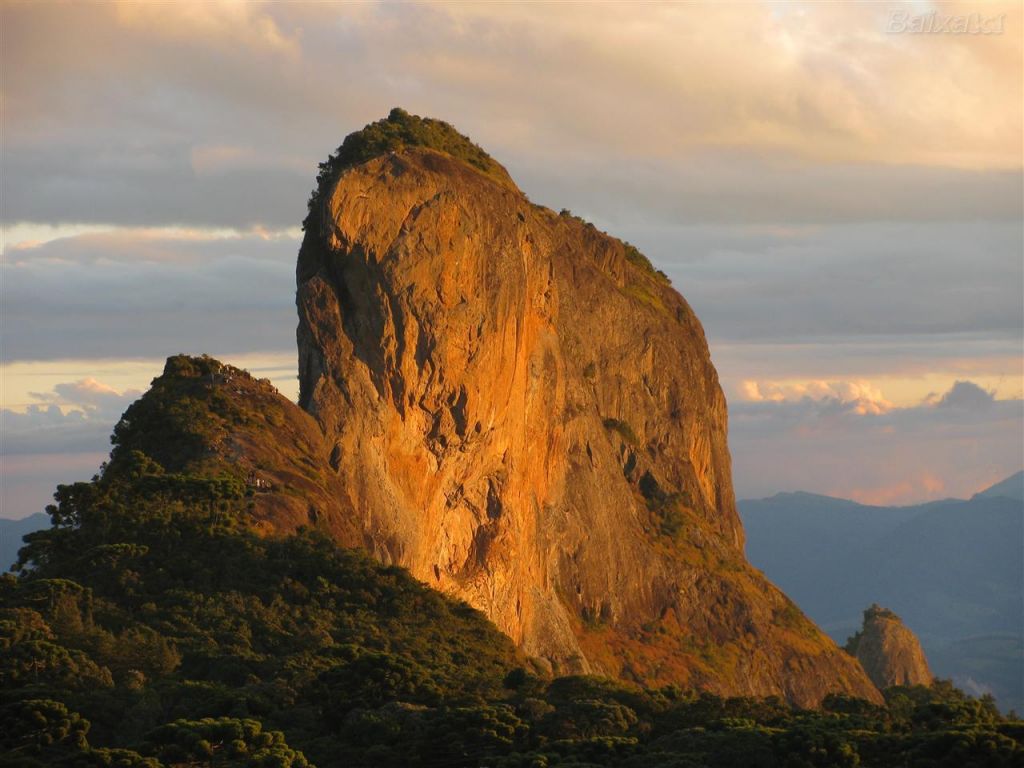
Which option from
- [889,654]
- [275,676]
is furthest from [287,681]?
[889,654]

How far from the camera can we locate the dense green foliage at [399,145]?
11831 centimetres

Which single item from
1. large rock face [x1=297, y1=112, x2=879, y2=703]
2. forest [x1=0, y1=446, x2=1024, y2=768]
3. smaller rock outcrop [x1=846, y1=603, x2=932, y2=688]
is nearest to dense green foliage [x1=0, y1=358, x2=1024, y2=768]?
forest [x1=0, y1=446, x2=1024, y2=768]

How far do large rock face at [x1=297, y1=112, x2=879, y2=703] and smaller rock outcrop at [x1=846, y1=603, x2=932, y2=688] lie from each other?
21313 millimetres

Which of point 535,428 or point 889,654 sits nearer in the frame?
point 535,428

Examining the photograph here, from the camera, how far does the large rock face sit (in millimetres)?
110625

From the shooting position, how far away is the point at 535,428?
131000 millimetres

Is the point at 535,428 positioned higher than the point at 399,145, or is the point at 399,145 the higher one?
the point at 399,145

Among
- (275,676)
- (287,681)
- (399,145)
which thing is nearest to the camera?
(287,681)

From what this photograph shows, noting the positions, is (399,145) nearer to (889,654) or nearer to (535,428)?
(535,428)

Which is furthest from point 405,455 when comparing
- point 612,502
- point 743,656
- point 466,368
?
point 743,656

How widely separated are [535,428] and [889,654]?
67533mm

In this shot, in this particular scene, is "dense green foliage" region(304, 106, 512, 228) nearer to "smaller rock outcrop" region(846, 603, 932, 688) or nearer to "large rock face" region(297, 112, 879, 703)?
"large rock face" region(297, 112, 879, 703)

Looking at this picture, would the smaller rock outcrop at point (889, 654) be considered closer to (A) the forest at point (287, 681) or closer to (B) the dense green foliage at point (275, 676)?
(B) the dense green foliage at point (275, 676)

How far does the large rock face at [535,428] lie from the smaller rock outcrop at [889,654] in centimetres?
2131
